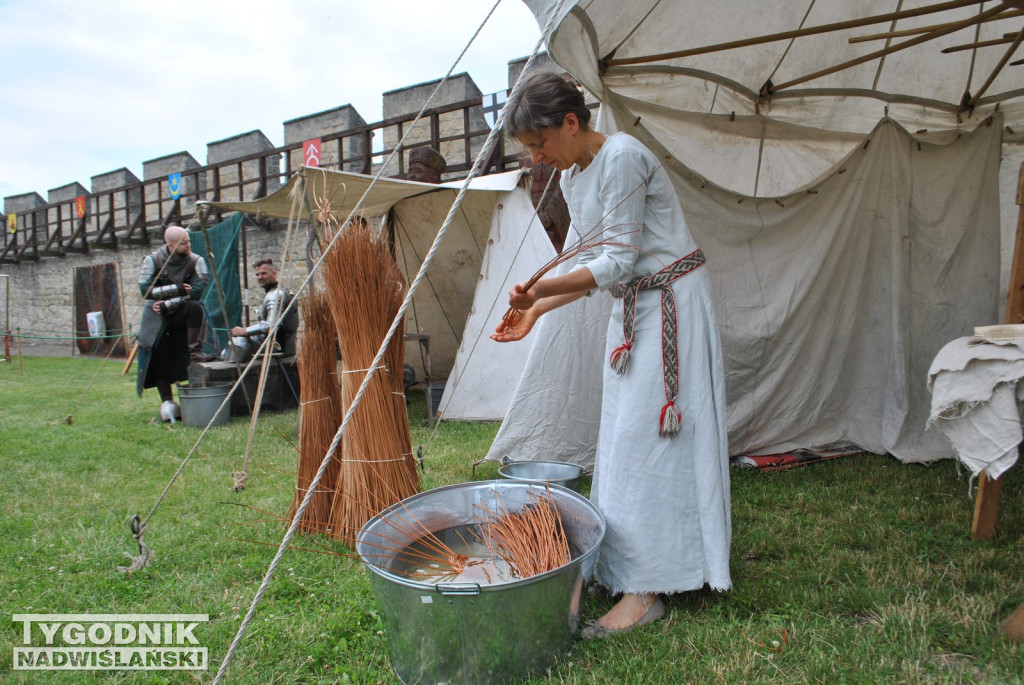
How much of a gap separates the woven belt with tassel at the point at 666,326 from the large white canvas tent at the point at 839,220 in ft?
3.83

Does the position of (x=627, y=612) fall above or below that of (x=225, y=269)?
below

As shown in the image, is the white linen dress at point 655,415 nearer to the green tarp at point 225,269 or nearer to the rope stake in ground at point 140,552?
the rope stake in ground at point 140,552

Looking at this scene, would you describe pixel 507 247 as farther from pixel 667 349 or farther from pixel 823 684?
pixel 823 684

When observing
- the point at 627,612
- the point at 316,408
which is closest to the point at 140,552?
the point at 316,408

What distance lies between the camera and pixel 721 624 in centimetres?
152

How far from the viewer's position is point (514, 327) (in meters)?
1.68

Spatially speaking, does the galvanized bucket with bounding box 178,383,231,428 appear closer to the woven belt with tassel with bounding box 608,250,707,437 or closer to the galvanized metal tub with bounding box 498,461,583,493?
the galvanized metal tub with bounding box 498,461,583,493

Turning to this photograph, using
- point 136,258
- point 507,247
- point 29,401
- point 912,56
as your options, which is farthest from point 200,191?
point 912,56

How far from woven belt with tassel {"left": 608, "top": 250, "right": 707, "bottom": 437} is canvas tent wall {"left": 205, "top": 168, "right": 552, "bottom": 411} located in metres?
1.80

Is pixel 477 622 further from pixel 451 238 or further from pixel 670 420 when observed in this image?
pixel 451 238

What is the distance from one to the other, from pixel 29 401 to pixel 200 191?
646 centimetres

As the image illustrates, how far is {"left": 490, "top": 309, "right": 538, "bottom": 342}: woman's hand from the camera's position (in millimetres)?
1611

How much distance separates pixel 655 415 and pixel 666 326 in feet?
0.77

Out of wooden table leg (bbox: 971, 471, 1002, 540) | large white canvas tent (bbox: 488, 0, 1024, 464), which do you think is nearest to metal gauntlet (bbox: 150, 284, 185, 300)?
large white canvas tent (bbox: 488, 0, 1024, 464)
